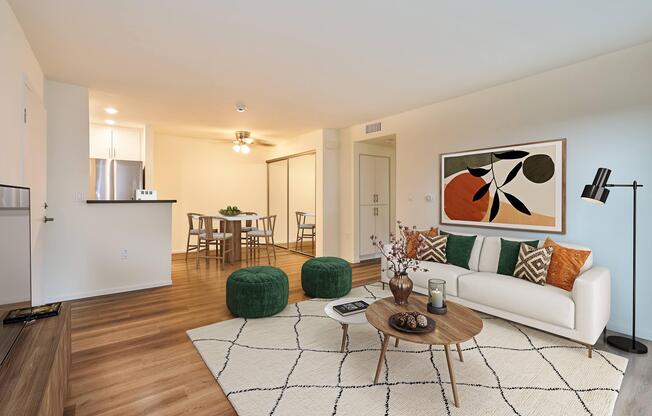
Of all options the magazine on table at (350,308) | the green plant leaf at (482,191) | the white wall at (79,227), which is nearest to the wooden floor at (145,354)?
the white wall at (79,227)

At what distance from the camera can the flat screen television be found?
1457 mm

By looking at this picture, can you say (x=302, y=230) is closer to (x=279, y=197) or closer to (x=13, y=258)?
(x=279, y=197)

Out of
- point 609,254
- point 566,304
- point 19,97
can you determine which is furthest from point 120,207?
point 609,254

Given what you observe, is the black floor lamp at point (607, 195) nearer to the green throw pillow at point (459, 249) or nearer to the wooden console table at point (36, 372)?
the green throw pillow at point (459, 249)

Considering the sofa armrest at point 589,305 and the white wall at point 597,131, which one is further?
the white wall at point 597,131

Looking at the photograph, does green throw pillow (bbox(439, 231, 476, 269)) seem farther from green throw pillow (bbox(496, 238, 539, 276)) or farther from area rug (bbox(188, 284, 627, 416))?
area rug (bbox(188, 284, 627, 416))

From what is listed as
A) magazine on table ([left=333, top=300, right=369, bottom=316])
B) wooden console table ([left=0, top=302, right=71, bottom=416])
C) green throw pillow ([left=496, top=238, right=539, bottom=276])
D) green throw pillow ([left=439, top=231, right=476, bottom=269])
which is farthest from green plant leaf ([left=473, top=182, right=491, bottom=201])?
wooden console table ([left=0, top=302, right=71, bottom=416])

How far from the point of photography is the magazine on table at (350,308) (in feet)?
8.23

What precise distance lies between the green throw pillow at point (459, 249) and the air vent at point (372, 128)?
2.39m

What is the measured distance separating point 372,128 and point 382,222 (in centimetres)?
199

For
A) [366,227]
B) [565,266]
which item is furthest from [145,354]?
[366,227]

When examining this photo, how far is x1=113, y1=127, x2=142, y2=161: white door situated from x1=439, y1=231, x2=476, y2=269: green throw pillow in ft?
18.2

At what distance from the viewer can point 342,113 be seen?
16.2 feet

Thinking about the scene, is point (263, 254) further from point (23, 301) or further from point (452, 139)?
point (23, 301)
